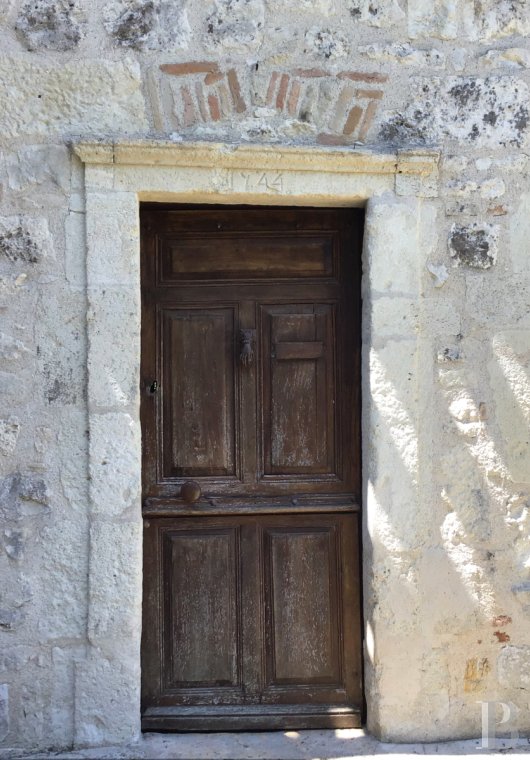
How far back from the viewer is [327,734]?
2930 millimetres

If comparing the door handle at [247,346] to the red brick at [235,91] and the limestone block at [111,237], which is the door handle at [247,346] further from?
the red brick at [235,91]

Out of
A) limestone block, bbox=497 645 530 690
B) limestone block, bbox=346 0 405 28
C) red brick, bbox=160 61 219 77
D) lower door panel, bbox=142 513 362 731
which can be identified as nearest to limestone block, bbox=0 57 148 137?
red brick, bbox=160 61 219 77

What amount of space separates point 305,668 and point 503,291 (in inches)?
65.7

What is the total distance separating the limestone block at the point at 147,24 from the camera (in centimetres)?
280

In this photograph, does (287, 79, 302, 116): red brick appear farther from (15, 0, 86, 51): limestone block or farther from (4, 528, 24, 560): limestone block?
(4, 528, 24, 560): limestone block

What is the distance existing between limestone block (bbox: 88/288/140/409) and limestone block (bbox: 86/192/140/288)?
0.18 feet

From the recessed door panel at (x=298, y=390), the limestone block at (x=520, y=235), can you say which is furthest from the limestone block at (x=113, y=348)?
the limestone block at (x=520, y=235)

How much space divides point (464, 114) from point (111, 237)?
1414mm

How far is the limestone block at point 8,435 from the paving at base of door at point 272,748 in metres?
1.08

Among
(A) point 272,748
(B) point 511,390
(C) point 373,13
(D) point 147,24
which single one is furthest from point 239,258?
(A) point 272,748

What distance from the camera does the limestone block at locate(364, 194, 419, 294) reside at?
284 centimetres

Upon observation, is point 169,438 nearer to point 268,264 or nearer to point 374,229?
point 268,264

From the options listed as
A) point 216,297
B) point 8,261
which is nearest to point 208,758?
point 216,297

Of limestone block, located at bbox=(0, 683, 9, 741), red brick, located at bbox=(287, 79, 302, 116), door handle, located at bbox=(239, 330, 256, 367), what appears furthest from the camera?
door handle, located at bbox=(239, 330, 256, 367)
